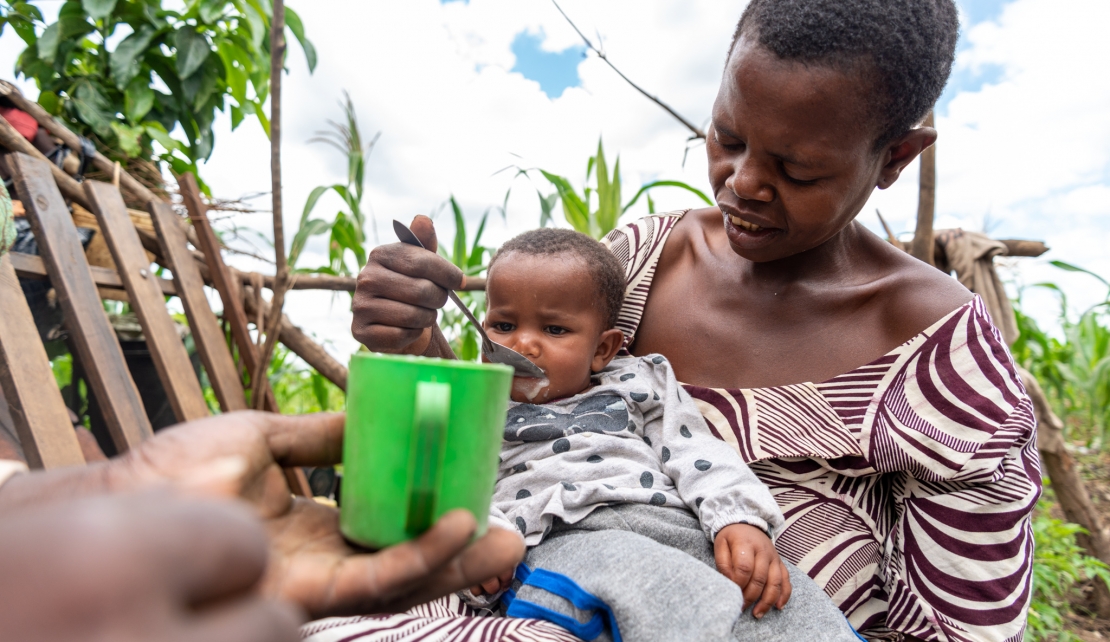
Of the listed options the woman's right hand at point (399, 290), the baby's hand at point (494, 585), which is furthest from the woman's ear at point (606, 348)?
the baby's hand at point (494, 585)

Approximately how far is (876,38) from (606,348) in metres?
0.81

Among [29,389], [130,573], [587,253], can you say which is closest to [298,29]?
[29,389]

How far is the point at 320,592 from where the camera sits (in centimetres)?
58

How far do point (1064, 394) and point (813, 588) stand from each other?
426cm

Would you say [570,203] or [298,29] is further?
[298,29]

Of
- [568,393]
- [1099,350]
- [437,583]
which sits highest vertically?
[437,583]

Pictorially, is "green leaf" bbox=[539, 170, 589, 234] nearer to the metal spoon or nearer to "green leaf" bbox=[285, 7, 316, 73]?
"green leaf" bbox=[285, 7, 316, 73]

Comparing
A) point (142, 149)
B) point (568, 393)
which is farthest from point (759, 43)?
point (142, 149)

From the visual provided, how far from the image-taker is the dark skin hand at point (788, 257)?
3.94 feet

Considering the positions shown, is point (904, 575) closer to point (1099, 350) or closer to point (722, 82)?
point (722, 82)

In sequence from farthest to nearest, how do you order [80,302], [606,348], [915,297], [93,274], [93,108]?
[93,108]
[93,274]
[80,302]
[606,348]
[915,297]

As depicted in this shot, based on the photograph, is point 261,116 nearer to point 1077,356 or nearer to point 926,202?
point 926,202

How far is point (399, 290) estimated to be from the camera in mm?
1136

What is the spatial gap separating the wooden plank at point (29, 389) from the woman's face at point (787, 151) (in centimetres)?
171
